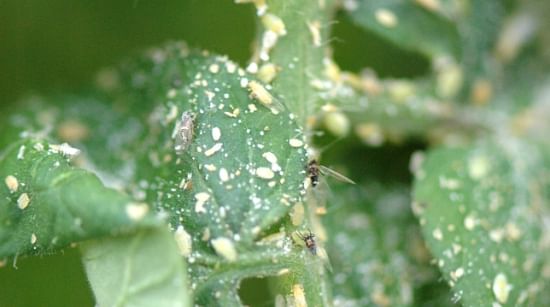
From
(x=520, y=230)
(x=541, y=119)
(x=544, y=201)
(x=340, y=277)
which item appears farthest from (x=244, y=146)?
(x=541, y=119)

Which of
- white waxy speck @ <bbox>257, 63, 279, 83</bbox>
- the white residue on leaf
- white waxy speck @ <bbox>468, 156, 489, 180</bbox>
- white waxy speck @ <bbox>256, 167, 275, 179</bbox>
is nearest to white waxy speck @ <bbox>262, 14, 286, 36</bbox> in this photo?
white waxy speck @ <bbox>257, 63, 279, 83</bbox>

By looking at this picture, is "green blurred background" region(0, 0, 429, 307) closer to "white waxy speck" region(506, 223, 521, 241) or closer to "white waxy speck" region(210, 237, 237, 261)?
"white waxy speck" region(506, 223, 521, 241)

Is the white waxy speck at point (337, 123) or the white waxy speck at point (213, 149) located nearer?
the white waxy speck at point (213, 149)

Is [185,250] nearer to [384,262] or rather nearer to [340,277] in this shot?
[340,277]

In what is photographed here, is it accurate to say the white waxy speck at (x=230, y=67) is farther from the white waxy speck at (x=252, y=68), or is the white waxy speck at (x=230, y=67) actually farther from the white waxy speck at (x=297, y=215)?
the white waxy speck at (x=297, y=215)

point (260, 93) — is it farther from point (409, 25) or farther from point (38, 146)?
point (409, 25)

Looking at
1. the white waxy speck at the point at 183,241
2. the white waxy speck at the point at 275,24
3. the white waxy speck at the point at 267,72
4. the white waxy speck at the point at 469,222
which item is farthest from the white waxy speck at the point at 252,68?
the white waxy speck at the point at 469,222

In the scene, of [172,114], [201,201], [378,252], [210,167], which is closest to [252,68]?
[172,114]
